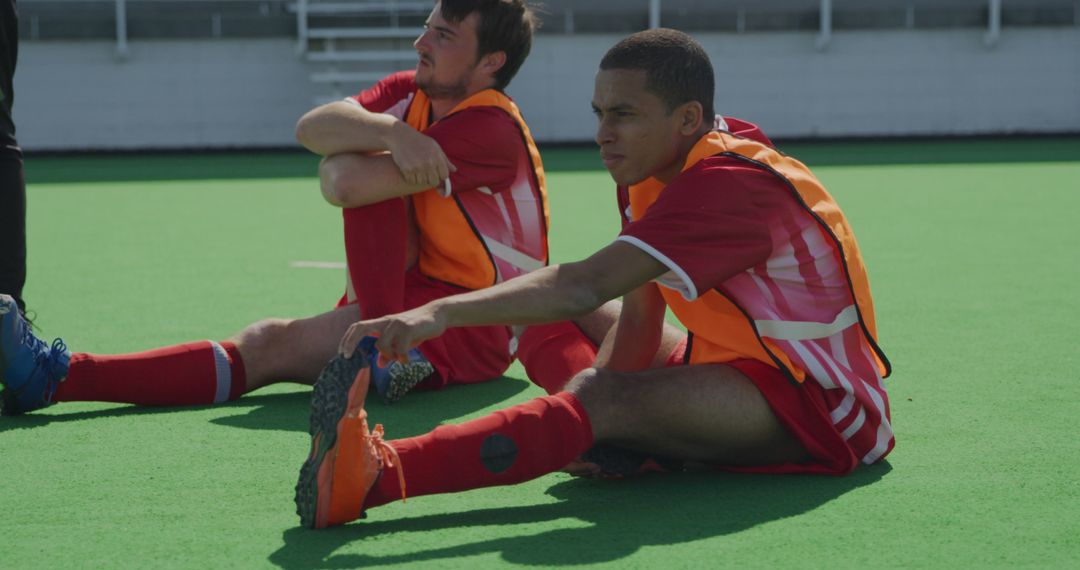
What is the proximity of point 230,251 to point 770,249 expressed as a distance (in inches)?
194

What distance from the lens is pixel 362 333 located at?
2377 millimetres

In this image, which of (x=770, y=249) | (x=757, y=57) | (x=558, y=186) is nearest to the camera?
(x=770, y=249)

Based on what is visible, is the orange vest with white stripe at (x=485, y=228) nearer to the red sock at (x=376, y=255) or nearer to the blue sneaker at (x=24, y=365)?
the red sock at (x=376, y=255)

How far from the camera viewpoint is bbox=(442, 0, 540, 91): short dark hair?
4070mm

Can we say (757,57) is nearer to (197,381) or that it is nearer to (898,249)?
(898,249)

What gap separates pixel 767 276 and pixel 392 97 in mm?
1797

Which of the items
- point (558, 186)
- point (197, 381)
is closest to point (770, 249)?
point (197, 381)

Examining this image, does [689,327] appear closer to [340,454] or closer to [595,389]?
[595,389]

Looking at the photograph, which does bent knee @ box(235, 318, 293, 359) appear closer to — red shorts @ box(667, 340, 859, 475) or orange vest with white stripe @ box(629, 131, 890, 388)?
orange vest with white stripe @ box(629, 131, 890, 388)

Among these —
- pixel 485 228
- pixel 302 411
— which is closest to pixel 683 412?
pixel 302 411

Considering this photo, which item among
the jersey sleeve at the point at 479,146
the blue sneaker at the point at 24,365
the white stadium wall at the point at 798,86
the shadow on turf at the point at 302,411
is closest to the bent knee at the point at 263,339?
the shadow on turf at the point at 302,411

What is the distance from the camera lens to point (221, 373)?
12.5 ft

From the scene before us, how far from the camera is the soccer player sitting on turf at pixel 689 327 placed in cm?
255

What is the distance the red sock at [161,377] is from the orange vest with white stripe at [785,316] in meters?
1.38
